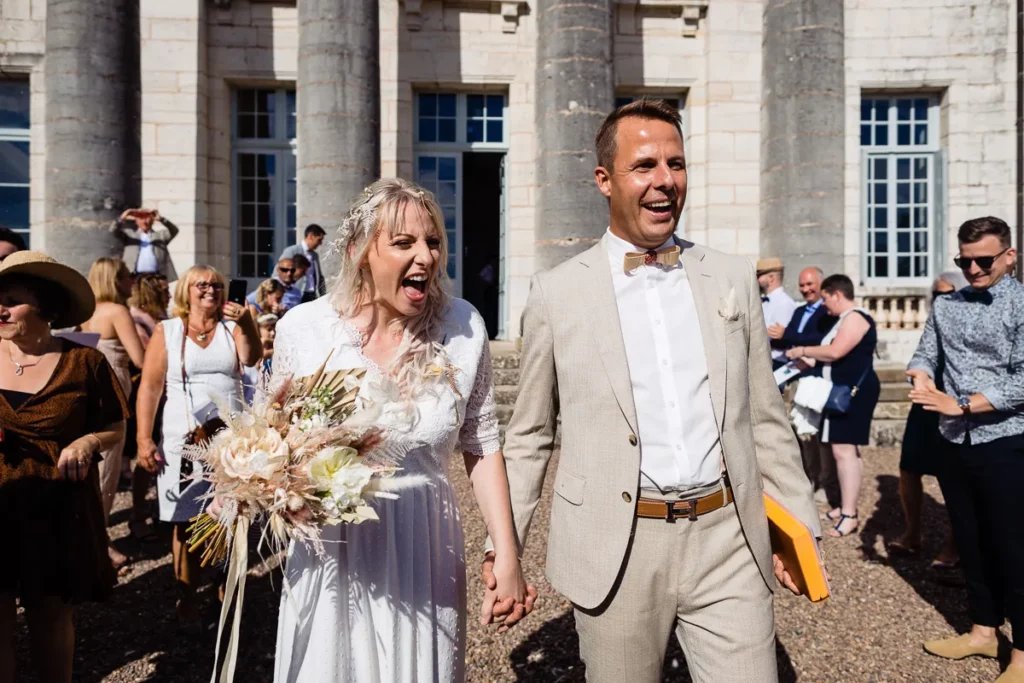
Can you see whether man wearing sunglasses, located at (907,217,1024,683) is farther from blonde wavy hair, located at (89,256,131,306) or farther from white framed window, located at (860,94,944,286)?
white framed window, located at (860,94,944,286)

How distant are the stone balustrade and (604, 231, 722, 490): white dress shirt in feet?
34.0

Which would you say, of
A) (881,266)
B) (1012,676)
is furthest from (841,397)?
(881,266)

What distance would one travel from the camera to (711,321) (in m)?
2.24

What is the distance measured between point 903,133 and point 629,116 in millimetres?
11774

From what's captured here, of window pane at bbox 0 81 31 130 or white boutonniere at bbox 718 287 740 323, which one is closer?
white boutonniere at bbox 718 287 740 323

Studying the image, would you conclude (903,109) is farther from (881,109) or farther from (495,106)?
(495,106)

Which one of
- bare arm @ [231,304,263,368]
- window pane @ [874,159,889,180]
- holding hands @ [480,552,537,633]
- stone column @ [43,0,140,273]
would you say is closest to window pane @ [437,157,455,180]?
stone column @ [43,0,140,273]

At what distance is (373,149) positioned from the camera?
9883mm

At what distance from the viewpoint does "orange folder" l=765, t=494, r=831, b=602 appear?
6.72 feet

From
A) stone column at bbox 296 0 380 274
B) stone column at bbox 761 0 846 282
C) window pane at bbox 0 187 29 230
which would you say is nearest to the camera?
stone column at bbox 296 0 380 274

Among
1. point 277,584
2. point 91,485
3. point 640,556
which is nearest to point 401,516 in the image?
point 640,556

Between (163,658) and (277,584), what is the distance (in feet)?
3.10

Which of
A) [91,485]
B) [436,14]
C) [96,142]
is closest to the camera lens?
[91,485]

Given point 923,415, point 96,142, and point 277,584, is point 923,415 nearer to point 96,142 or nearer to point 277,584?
point 277,584
